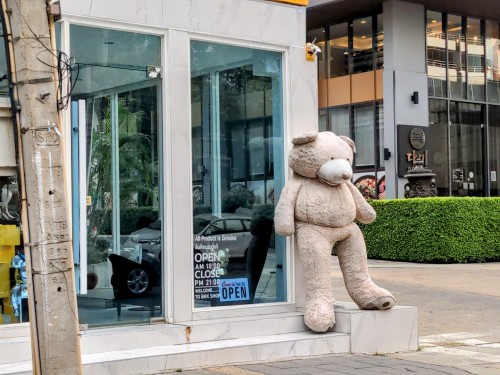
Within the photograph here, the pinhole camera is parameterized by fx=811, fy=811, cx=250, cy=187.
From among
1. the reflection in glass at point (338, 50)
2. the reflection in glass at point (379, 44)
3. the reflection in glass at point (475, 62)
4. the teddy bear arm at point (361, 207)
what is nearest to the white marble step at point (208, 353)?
the teddy bear arm at point (361, 207)

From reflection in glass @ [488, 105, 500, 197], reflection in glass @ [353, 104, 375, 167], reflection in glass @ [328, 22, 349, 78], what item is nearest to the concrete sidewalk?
reflection in glass @ [353, 104, 375, 167]

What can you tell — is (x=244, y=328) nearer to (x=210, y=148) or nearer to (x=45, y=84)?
(x=210, y=148)

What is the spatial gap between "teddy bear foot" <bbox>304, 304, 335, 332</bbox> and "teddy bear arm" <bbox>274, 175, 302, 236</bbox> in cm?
84

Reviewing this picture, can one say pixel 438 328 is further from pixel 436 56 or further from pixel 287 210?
pixel 436 56

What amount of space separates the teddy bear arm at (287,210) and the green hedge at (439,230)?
10.8 m

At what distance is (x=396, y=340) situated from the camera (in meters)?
8.58

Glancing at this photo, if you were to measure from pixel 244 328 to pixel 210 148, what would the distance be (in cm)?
194

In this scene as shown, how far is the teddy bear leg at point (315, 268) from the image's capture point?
27.6 ft

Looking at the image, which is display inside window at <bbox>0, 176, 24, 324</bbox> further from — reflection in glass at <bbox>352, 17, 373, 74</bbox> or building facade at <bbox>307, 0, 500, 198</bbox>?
reflection in glass at <bbox>352, 17, 373, 74</bbox>

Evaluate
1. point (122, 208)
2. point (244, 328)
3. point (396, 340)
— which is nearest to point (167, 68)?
point (122, 208)

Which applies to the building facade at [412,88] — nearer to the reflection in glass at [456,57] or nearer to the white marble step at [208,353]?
the reflection in glass at [456,57]

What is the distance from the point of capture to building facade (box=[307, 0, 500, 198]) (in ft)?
81.0

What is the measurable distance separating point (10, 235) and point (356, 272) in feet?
12.1

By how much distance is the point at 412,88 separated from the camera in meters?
24.8
